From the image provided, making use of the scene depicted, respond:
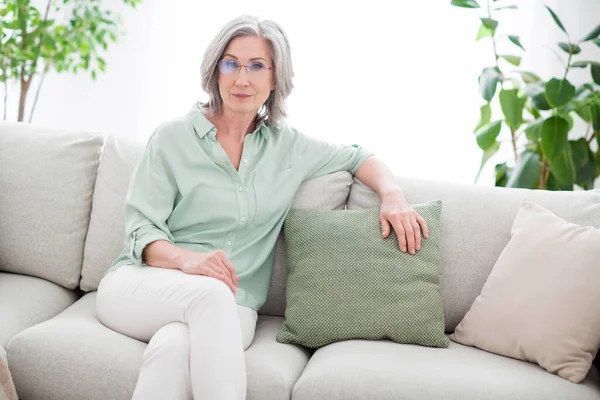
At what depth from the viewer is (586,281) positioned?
1.83 m

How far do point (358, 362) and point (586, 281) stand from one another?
62 centimetres

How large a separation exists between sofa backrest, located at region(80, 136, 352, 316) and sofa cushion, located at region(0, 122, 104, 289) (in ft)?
0.13

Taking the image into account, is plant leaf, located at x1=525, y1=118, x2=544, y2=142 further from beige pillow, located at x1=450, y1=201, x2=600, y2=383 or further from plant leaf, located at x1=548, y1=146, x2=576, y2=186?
beige pillow, located at x1=450, y1=201, x2=600, y2=383

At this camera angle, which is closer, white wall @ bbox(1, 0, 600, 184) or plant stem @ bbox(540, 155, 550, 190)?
plant stem @ bbox(540, 155, 550, 190)

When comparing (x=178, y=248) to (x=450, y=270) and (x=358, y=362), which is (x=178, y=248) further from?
(x=450, y=270)

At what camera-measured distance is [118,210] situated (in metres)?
2.22

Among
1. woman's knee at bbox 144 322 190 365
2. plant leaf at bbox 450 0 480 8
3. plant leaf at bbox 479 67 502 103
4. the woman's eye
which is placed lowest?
woman's knee at bbox 144 322 190 365

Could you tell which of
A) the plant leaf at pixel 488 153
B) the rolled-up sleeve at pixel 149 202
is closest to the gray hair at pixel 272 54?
the rolled-up sleeve at pixel 149 202

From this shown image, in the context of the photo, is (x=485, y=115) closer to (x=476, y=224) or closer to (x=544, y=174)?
(x=544, y=174)

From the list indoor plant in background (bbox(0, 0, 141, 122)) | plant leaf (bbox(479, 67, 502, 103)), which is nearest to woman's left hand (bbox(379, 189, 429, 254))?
plant leaf (bbox(479, 67, 502, 103))

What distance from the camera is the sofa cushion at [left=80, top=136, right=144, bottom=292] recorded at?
7.25ft

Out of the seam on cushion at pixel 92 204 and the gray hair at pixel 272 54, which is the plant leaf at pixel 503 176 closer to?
the gray hair at pixel 272 54

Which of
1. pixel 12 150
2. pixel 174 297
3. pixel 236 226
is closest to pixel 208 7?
pixel 12 150

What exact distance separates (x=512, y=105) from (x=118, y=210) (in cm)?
172
